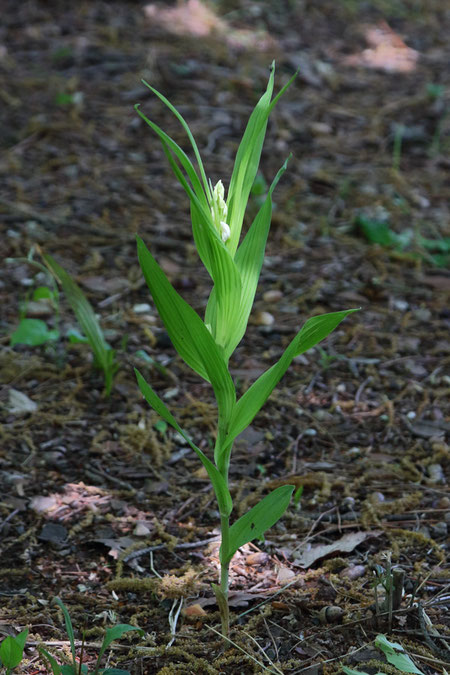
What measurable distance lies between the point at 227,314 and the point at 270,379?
14 cm

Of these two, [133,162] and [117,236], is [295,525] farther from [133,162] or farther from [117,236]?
[133,162]

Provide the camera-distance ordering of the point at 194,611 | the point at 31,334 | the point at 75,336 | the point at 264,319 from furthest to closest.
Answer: the point at 264,319 → the point at 75,336 → the point at 31,334 → the point at 194,611

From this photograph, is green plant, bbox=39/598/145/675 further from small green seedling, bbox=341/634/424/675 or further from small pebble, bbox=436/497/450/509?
small pebble, bbox=436/497/450/509

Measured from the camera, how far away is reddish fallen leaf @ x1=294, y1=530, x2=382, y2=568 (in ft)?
5.52

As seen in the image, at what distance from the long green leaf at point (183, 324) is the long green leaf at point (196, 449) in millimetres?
94

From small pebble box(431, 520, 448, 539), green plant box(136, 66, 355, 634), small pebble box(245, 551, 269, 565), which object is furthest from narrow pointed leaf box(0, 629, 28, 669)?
small pebble box(431, 520, 448, 539)

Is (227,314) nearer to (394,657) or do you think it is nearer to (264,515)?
(264,515)

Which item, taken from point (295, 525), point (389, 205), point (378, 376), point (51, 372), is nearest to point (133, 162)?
point (389, 205)

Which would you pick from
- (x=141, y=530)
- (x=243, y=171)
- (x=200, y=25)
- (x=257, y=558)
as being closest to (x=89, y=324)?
(x=141, y=530)

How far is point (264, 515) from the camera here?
1337mm

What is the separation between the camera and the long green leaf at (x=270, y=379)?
4.20 feet

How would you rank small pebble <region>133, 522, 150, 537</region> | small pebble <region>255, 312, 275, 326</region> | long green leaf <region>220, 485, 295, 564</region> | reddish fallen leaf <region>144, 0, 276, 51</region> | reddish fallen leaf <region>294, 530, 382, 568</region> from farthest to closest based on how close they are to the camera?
reddish fallen leaf <region>144, 0, 276, 51</region>, small pebble <region>255, 312, 275, 326</region>, small pebble <region>133, 522, 150, 537</region>, reddish fallen leaf <region>294, 530, 382, 568</region>, long green leaf <region>220, 485, 295, 564</region>

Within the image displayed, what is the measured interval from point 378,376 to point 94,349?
0.89m

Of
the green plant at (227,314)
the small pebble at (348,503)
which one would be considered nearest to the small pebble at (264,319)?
the small pebble at (348,503)
